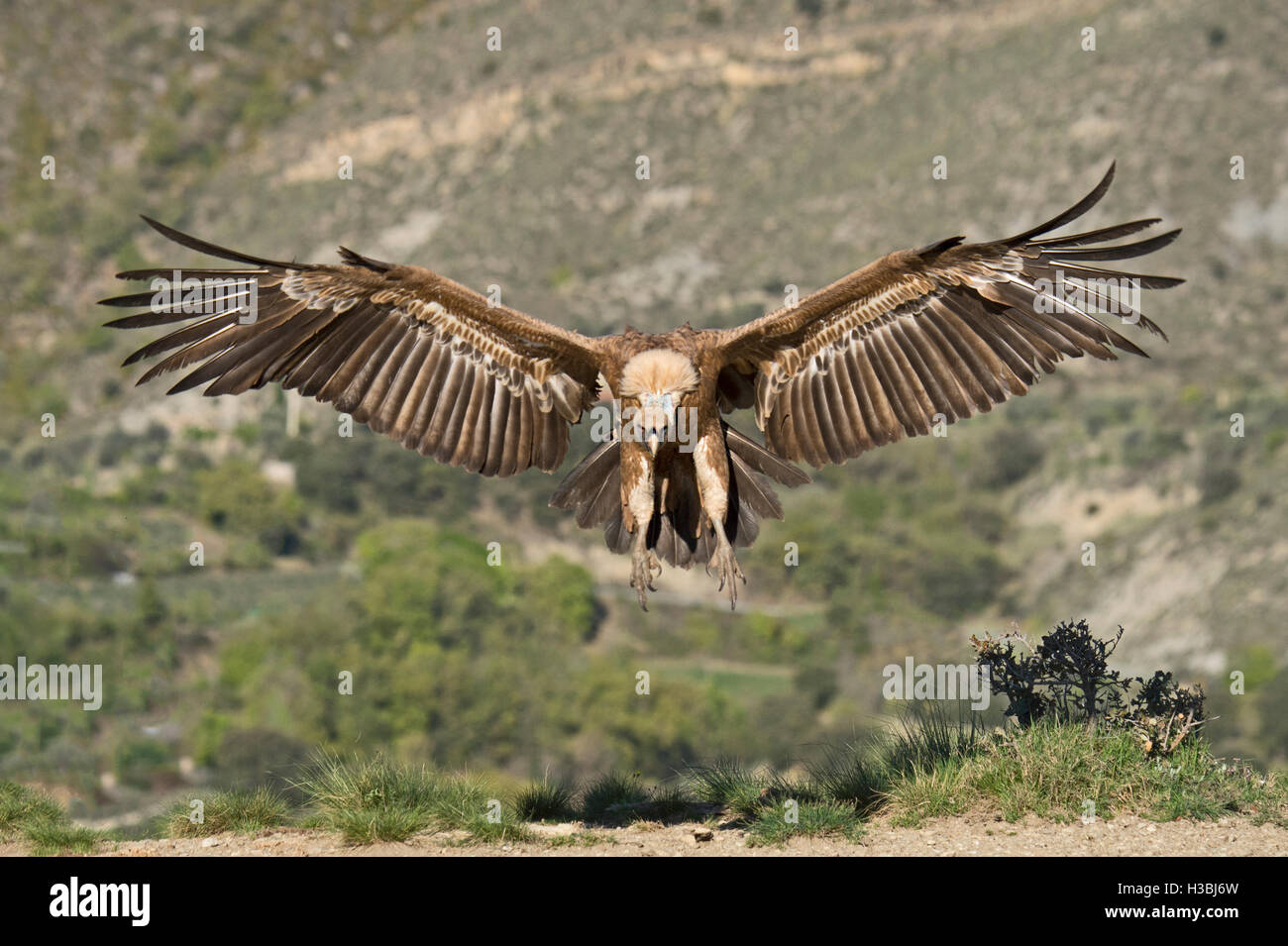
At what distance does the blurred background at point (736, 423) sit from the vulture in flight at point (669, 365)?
129ft

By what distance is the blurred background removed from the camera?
68.0 meters

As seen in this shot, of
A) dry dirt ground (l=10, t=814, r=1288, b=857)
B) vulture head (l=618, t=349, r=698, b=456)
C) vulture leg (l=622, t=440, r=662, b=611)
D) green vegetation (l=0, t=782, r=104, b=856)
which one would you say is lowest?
dry dirt ground (l=10, t=814, r=1288, b=857)

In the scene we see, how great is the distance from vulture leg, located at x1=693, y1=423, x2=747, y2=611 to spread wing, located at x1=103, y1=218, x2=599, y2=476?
126 centimetres

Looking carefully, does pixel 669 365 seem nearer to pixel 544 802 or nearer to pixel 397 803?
pixel 544 802

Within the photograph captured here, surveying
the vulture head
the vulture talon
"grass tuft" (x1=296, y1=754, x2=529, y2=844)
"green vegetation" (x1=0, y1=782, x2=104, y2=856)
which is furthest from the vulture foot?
"green vegetation" (x1=0, y1=782, x2=104, y2=856)

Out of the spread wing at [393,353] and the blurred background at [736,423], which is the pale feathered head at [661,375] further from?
the blurred background at [736,423]

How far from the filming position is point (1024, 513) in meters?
77.8

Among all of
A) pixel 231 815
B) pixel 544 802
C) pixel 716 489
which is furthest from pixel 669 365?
pixel 231 815

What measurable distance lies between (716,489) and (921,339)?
82.3 inches

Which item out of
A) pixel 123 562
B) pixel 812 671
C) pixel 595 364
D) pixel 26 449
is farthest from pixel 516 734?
pixel 595 364

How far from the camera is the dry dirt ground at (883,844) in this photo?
34.3ft

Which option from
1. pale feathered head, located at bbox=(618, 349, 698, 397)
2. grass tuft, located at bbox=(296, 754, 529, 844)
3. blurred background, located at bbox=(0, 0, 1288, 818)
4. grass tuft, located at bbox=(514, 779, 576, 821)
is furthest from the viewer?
blurred background, located at bbox=(0, 0, 1288, 818)


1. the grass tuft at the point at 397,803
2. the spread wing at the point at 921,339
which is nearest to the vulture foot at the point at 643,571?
the spread wing at the point at 921,339

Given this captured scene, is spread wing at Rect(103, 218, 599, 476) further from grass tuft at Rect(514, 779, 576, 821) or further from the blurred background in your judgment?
the blurred background
